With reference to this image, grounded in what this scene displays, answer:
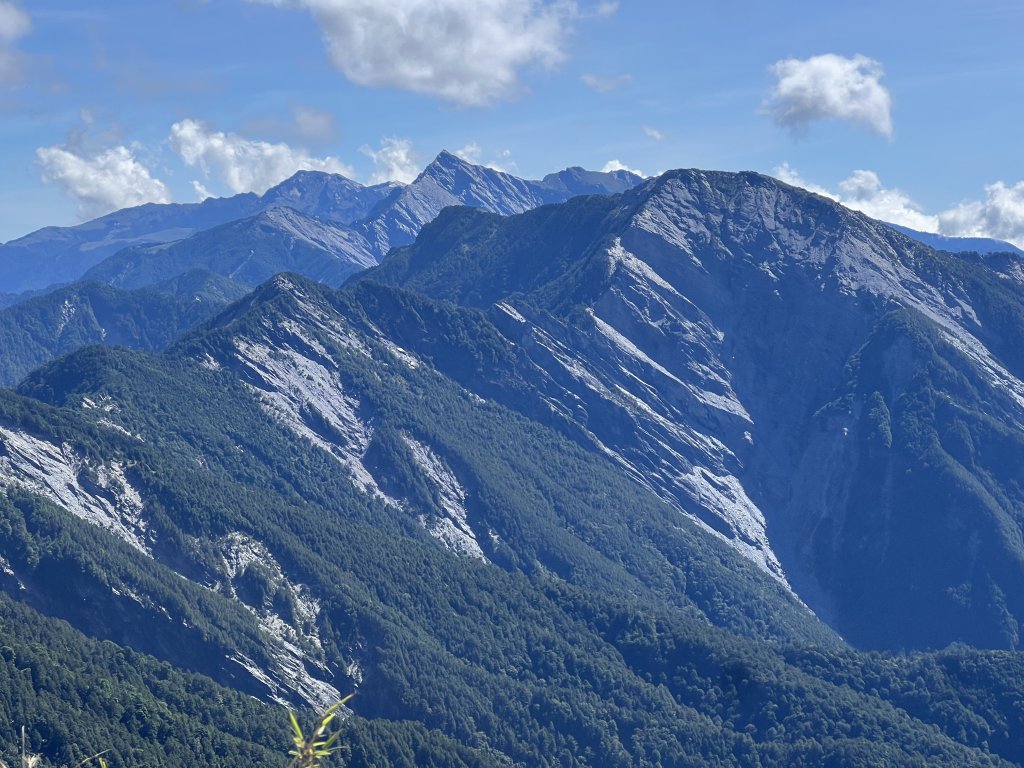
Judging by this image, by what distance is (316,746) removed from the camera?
42375mm

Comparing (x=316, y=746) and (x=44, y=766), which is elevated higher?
(x=316, y=746)

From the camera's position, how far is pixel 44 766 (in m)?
195

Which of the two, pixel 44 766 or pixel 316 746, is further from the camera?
pixel 44 766

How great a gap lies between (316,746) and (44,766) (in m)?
170
